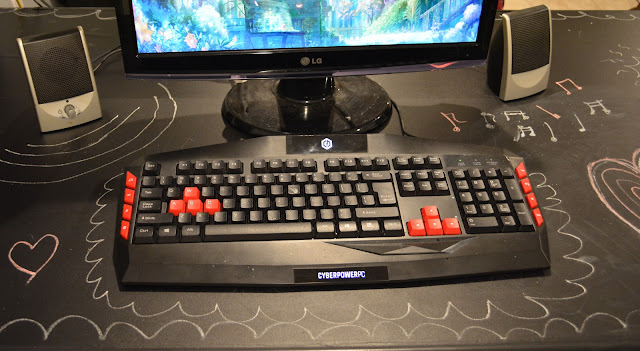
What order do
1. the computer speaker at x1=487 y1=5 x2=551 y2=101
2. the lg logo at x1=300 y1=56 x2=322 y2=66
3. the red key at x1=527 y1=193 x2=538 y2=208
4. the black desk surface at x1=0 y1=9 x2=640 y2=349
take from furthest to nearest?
the computer speaker at x1=487 y1=5 x2=551 y2=101 → the lg logo at x1=300 y1=56 x2=322 y2=66 → the red key at x1=527 y1=193 x2=538 y2=208 → the black desk surface at x1=0 y1=9 x2=640 y2=349

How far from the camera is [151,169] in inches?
28.2

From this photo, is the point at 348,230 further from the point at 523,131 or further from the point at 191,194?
the point at 523,131

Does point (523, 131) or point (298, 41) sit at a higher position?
point (298, 41)

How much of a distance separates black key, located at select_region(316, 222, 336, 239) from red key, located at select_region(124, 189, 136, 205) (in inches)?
9.1

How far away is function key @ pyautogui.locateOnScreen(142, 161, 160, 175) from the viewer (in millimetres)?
715

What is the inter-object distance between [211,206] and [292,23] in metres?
0.29

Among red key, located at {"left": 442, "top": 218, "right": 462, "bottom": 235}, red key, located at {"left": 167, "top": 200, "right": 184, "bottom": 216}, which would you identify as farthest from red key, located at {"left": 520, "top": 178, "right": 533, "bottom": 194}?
red key, located at {"left": 167, "top": 200, "right": 184, "bottom": 216}

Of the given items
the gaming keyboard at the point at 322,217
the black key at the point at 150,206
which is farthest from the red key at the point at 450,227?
the black key at the point at 150,206

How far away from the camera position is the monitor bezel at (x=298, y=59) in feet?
2.62

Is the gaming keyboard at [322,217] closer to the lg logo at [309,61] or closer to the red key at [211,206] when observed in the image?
the red key at [211,206]

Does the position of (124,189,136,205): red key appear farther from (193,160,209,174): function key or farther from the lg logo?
the lg logo

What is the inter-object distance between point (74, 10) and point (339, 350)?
3.28 ft

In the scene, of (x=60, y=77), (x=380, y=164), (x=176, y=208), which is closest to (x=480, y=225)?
(x=380, y=164)

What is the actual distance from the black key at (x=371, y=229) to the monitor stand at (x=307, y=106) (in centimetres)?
→ 21
